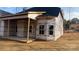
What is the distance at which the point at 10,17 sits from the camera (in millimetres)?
2631

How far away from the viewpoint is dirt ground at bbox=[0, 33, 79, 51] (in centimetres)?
263

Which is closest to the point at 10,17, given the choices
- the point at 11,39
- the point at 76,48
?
the point at 11,39

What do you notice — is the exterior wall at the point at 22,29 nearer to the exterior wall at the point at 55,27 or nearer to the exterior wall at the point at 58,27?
the exterior wall at the point at 55,27

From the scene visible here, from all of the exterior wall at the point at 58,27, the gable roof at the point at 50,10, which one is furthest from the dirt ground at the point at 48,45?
the gable roof at the point at 50,10

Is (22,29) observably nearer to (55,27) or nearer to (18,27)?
(18,27)

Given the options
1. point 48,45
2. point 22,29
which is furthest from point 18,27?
point 48,45

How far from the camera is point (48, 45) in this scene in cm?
264

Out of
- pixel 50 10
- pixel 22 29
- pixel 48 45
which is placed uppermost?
pixel 50 10

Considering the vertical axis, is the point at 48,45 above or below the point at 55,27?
below

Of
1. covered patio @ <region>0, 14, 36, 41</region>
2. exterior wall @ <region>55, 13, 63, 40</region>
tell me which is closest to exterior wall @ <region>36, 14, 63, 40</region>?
exterior wall @ <region>55, 13, 63, 40</region>

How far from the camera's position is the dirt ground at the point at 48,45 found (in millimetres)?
2633
